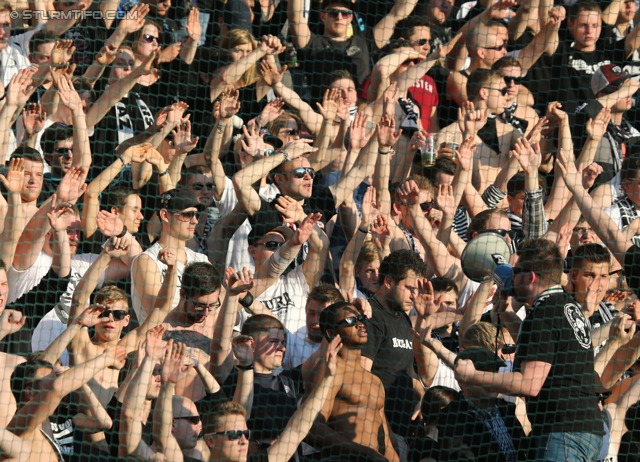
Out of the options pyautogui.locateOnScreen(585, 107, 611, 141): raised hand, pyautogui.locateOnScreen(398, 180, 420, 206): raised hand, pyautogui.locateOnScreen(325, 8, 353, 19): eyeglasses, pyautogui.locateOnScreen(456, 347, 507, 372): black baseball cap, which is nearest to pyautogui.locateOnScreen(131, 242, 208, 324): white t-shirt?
pyautogui.locateOnScreen(398, 180, 420, 206): raised hand

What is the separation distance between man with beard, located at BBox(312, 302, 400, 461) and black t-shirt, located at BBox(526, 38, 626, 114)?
2916 mm

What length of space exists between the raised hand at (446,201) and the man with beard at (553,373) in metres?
1.32

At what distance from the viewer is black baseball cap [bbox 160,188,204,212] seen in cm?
641

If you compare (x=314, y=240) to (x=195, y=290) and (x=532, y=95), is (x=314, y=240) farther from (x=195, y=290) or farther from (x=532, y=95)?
(x=532, y=95)

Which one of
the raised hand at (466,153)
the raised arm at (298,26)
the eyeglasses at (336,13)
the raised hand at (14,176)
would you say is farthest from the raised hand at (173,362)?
the eyeglasses at (336,13)

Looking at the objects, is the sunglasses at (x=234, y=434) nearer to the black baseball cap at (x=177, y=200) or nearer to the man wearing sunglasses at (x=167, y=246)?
the man wearing sunglasses at (x=167, y=246)

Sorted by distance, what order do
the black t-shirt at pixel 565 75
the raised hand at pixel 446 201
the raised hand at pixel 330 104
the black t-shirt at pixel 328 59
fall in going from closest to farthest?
the raised hand at pixel 446 201 < the raised hand at pixel 330 104 < the black t-shirt at pixel 328 59 < the black t-shirt at pixel 565 75

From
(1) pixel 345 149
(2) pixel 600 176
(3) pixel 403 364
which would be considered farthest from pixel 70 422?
(2) pixel 600 176

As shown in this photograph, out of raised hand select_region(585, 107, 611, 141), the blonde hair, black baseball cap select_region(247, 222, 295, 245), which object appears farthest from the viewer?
the blonde hair

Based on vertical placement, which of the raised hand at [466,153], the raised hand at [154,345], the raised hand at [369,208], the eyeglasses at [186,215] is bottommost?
the raised hand at [154,345]

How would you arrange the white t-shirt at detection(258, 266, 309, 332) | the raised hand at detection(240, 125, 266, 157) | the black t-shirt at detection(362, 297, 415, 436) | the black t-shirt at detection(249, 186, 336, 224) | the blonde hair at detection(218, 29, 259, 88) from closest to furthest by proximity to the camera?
the black t-shirt at detection(362, 297, 415, 436), the white t-shirt at detection(258, 266, 309, 332), the black t-shirt at detection(249, 186, 336, 224), the raised hand at detection(240, 125, 266, 157), the blonde hair at detection(218, 29, 259, 88)

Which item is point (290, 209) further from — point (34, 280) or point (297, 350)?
point (34, 280)

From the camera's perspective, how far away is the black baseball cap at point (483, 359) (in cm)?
569

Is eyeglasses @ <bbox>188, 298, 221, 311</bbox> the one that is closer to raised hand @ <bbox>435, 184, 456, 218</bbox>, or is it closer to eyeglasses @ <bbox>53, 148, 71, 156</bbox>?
eyeglasses @ <bbox>53, 148, 71, 156</bbox>
